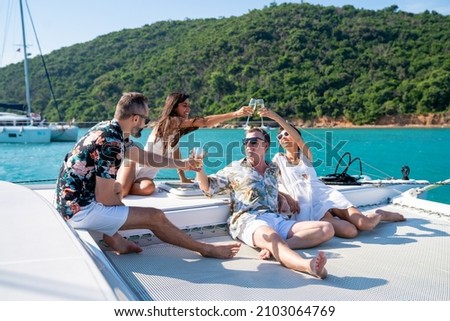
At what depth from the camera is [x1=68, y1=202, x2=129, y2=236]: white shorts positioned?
2.37m

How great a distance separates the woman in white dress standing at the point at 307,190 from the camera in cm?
318

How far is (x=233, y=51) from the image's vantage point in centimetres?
5509

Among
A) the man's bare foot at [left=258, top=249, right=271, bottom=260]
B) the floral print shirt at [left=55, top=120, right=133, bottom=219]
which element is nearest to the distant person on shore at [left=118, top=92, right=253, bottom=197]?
the floral print shirt at [left=55, top=120, right=133, bottom=219]

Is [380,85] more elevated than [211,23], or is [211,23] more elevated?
[211,23]

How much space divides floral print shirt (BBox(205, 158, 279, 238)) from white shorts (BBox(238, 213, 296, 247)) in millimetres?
38

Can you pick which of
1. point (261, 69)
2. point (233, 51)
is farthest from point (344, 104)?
point (233, 51)

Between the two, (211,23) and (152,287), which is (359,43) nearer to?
(211,23)

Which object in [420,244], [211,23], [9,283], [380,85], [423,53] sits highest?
[211,23]

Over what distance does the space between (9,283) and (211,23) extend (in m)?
67.0

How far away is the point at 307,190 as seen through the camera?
328 cm

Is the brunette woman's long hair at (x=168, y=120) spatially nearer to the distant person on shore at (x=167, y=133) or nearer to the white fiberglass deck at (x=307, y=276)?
the distant person on shore at (x=167, y=133)

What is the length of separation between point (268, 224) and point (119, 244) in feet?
2.96

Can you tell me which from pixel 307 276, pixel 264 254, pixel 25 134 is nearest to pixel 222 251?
pixel 264 254

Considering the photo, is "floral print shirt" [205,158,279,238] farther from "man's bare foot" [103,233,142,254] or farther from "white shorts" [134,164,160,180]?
"white shorts" [134,164,160,180]
